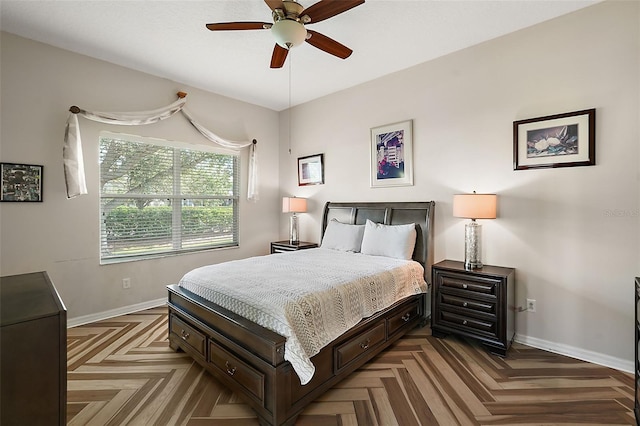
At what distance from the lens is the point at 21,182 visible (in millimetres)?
2842

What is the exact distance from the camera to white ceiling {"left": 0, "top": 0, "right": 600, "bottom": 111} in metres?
2.45

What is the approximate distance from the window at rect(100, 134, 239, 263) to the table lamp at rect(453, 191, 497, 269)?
10.6 feet

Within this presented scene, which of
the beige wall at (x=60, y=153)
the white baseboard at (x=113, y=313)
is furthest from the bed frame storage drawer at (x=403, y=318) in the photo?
the white baseboard at (x=113, y=313)

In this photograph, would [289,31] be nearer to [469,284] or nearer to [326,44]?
[326,44]

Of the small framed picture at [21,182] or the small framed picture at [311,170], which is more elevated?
the small framed picture at [311,170]

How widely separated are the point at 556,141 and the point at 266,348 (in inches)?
113

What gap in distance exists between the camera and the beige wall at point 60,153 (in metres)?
2.82

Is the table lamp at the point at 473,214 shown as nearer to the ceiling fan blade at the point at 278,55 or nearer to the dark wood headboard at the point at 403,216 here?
the dark wood headboard at the point at 403,216

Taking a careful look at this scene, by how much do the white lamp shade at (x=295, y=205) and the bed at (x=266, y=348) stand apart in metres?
2.07

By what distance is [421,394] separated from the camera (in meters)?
2.05

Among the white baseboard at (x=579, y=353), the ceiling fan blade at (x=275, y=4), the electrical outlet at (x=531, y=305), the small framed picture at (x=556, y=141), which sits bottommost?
the white baseboard at (x=579, y=353)

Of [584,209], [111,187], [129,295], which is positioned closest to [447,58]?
[584,209]

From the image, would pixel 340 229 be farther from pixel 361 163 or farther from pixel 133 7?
pixel 133 7

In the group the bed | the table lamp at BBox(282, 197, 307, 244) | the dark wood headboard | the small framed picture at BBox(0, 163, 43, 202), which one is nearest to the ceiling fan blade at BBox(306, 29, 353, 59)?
the dark wood headboard
